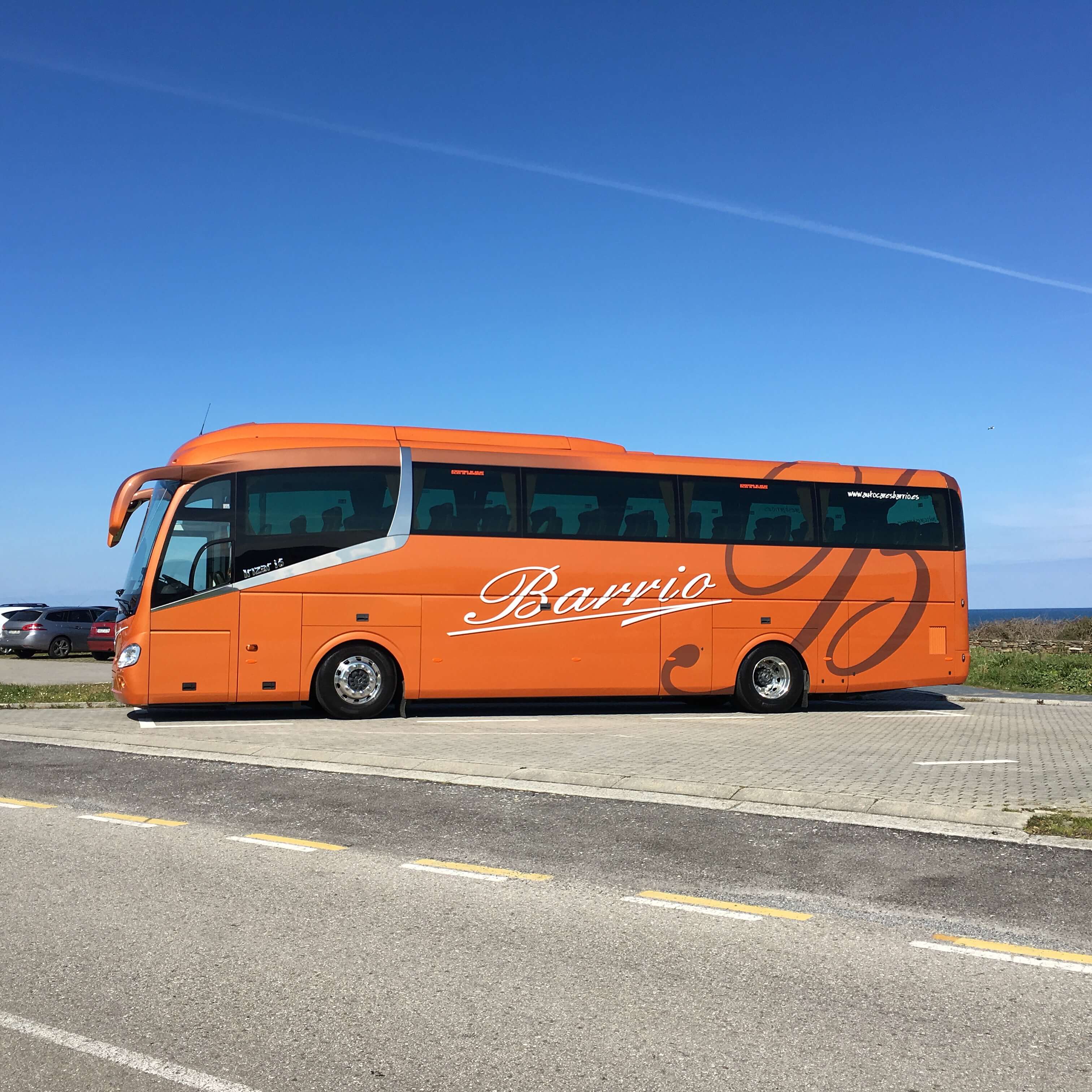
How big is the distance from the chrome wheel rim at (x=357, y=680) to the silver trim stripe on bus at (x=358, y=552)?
1.37 metres

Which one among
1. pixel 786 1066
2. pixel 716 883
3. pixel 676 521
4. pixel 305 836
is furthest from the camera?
pixel 676 521

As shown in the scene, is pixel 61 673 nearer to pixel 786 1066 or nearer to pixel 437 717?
pixel 437 717

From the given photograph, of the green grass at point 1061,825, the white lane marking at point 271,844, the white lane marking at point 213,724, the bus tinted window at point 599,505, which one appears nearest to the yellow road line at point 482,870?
the white lane marking at point 271,844

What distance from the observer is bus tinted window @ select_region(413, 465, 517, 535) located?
634 inches

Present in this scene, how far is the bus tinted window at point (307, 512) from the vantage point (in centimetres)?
1539

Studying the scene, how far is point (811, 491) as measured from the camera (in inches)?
713

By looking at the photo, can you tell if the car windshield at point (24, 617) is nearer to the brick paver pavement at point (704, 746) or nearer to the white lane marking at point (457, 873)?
the brick paver pavement at point (704, 746)

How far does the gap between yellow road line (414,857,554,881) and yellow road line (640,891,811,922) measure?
69 cm

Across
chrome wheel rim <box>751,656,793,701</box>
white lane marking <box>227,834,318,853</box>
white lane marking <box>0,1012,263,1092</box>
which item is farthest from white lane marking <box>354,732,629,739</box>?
white lane marking <box>0,1012,263,1092</box>

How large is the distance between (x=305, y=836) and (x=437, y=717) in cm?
876

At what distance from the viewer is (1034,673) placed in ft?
82.7

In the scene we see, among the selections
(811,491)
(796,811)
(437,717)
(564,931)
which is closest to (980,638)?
(811,491)

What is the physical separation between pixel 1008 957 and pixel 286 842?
455cm

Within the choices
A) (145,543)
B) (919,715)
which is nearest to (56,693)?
(145,543)
